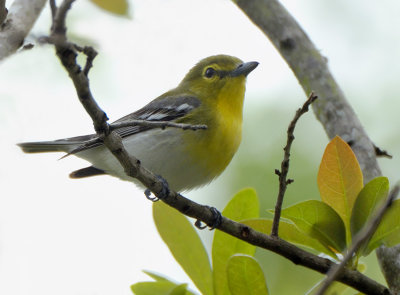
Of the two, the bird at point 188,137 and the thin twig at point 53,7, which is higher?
the bird at point 188,137

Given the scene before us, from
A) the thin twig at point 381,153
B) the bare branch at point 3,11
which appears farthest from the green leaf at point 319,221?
the bare branch at point 3,11

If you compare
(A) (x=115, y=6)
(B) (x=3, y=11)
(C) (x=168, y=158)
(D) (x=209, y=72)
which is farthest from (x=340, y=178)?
(D) (x=209, y=72)

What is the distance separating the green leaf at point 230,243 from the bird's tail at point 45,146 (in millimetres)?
2397

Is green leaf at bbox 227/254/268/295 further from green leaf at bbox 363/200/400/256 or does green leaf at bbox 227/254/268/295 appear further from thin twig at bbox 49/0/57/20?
thin twig at bbox 49/0/57/20

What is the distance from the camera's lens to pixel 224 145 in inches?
183

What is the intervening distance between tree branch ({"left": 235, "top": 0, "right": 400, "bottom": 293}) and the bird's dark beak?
49.8 inches

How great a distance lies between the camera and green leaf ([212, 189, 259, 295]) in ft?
9.30

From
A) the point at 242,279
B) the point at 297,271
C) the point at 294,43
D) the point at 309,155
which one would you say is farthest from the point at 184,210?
the point at 309,155

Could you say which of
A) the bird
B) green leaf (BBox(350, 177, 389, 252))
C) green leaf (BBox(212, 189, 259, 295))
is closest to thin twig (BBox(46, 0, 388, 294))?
green leaf (BBox(212, 189, 259, 295))

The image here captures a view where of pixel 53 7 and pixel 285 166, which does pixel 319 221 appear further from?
pixel 53 7

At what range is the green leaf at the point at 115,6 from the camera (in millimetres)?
3377

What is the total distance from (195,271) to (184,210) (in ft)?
1.90

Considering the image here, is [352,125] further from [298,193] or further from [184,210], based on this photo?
[298,193]

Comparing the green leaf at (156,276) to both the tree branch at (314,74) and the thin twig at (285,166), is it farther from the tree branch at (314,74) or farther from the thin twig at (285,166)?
the tree branch at (314,74)
